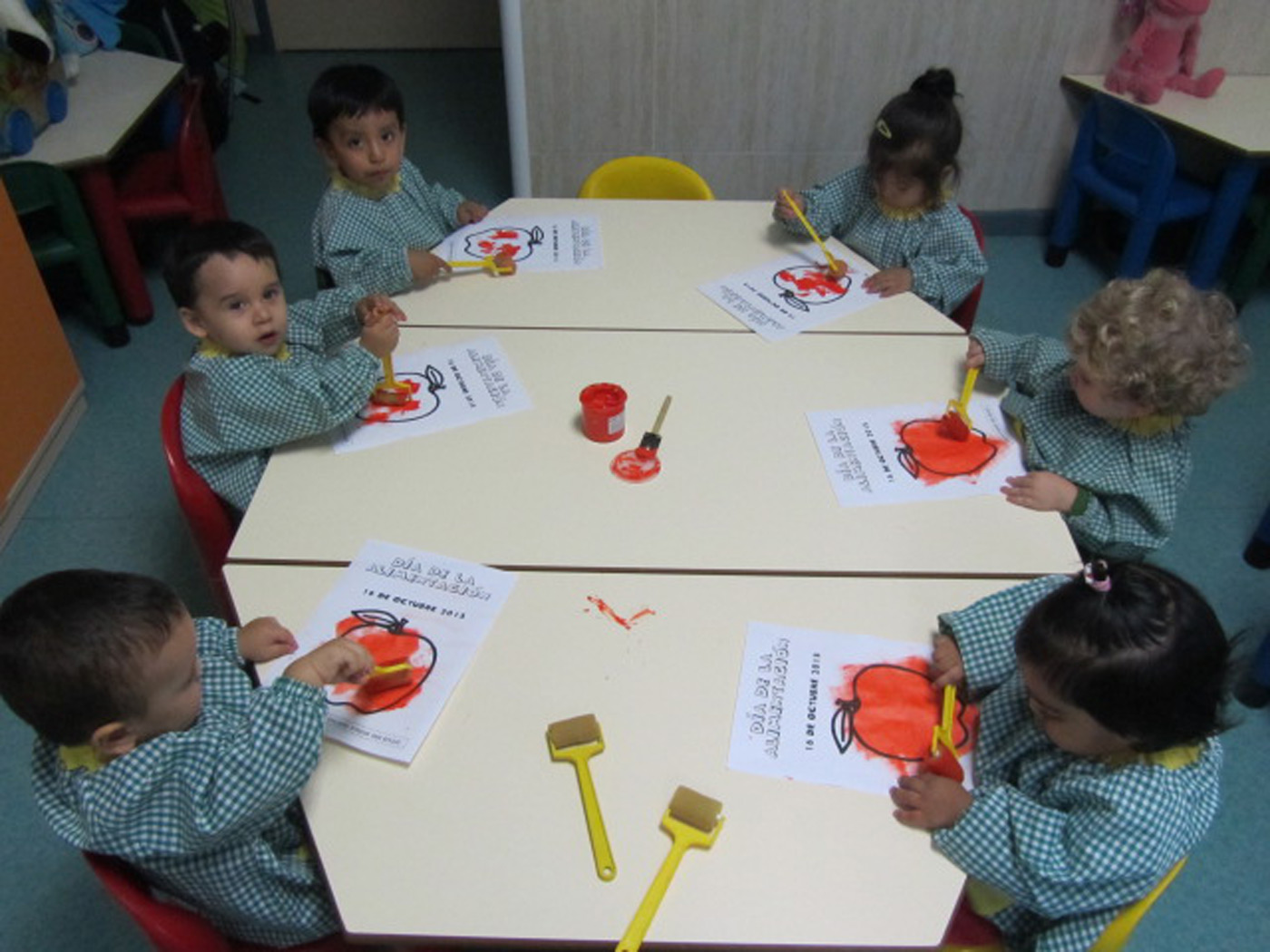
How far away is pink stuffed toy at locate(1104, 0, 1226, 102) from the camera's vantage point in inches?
126

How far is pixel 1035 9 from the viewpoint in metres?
3.30

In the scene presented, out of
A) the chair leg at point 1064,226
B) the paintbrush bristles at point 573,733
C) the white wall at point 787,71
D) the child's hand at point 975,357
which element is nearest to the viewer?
the paintbrush bristles at point 573,733

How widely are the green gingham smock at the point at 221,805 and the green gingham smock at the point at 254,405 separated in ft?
1.54

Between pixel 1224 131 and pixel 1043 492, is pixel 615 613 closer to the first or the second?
pixel 1043 492

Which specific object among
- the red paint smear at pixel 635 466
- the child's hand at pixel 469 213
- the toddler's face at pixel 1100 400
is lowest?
the red paint smear at pixel 635 466

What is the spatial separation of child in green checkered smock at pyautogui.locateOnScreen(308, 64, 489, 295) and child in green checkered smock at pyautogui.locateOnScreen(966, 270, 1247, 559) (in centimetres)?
127

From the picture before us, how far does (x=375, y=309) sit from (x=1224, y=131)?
2862 mm

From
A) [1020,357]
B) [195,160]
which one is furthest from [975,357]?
[195,160]

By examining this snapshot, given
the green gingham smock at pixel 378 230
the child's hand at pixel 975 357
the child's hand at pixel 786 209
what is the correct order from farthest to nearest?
the child's hand at pixel 786 209, the green gingham smock at pixel 378 230, the child's hand at pixel 975 357

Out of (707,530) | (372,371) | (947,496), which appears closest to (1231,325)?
(947,496)

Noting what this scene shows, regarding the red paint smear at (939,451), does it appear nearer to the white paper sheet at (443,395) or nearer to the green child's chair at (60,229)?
the white paper sheet at (443,395)

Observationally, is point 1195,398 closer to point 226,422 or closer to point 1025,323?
point 226,422

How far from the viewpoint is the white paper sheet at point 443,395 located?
1562 millimetres

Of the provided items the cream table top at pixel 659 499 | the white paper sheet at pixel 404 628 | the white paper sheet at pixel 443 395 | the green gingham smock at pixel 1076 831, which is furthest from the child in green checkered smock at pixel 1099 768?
the white paper sheet at pixel 443 395
